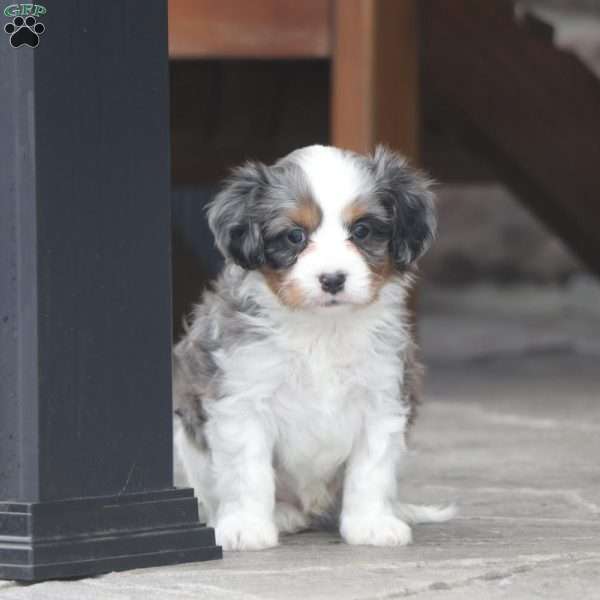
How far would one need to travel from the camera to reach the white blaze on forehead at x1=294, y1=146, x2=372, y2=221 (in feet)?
12.7

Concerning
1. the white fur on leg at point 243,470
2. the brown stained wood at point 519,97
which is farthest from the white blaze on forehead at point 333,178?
the brown stained wood at point 519,97

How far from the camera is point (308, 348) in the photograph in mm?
3977

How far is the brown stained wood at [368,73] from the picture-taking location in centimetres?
652

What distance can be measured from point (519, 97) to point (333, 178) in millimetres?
4385

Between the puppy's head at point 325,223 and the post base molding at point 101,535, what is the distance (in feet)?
2.09

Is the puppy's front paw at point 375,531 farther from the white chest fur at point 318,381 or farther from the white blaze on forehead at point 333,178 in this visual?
the white blaze on forehead at point 333,178

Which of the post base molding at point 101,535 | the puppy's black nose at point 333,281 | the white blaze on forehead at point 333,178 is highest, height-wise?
the white blaze on forehead at point 333,178

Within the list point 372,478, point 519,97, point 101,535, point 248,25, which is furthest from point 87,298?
point 519,97

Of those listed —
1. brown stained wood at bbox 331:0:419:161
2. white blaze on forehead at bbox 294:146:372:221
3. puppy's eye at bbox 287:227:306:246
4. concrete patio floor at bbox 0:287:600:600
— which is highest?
brown stained wood at bbox 331:0:419:161

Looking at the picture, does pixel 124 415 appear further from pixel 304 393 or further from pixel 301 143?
pixel 301 143

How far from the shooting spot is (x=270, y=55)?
6.59m

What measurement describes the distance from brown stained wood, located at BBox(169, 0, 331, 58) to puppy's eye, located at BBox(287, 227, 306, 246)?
2.86 metres

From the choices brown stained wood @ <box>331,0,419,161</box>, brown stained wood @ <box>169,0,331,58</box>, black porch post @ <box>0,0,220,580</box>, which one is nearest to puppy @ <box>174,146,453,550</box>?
black porch post @ <box>0,0,220,580</box>

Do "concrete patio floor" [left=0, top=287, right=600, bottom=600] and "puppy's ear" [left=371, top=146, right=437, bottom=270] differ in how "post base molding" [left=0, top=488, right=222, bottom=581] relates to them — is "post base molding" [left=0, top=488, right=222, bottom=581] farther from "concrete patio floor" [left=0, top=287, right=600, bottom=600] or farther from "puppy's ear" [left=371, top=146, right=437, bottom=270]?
"puppy's ear" [left=371, top=146, right=437, bottom=270]
